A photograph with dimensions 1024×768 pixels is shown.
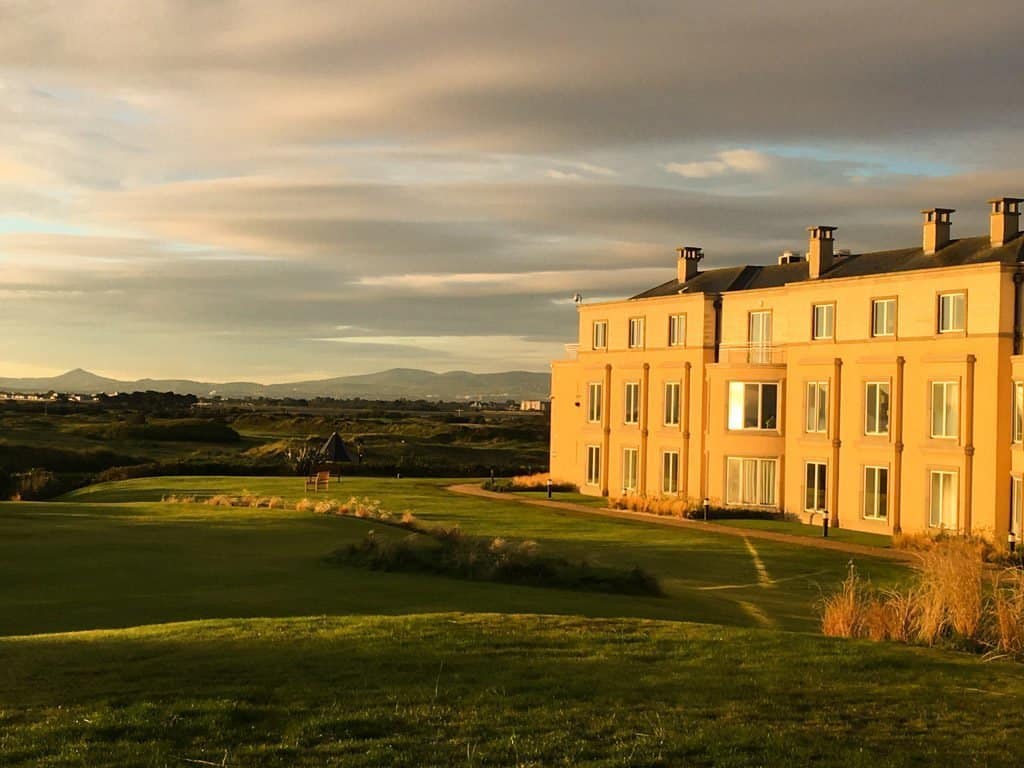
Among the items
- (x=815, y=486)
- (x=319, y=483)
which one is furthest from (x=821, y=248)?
(x=319, y=483)

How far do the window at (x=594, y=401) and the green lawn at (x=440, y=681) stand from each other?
3070 cm

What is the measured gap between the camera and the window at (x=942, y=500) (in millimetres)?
35500

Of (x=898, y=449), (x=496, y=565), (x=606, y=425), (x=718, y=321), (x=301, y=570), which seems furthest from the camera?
(x=606, y=425)

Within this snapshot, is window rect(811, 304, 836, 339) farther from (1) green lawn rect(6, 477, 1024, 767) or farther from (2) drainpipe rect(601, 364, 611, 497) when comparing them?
(1) green lawn rect(6, 477, 1024, 767)

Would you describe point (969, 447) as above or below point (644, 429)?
below

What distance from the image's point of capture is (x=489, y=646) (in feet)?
42.0

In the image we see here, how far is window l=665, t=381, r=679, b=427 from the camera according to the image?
155ft

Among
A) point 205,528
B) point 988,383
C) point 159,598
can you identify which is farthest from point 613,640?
point 988,383

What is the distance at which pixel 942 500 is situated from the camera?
35.9 meters

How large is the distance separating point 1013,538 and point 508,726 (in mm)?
26197

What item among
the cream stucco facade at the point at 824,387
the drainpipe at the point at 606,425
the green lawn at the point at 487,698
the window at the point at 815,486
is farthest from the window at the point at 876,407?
the green lawn at the point at 487,698

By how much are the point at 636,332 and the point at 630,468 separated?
5850mm

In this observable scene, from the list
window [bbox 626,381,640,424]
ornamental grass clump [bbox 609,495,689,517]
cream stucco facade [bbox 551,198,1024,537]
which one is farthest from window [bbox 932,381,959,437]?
window [bbox 626,381,640,424]

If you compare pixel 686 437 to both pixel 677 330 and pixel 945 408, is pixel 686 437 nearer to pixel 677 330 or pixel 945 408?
pixel 677 330
